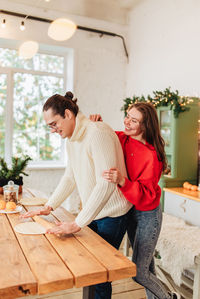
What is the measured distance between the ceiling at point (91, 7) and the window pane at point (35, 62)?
2.24 ft

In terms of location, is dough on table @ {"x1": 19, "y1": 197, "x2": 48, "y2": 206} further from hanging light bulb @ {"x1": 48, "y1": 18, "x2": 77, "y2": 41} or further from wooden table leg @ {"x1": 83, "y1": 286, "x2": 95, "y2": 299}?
hanging light bulb @ {"x1": 48, "y1": 18, "x2": 77, "y2": 41}

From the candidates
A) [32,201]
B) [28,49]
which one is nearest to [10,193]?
[32,201]

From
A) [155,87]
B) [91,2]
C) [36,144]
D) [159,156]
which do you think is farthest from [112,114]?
[159,156]

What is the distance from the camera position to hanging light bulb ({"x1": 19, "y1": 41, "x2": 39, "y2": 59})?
15.6ft

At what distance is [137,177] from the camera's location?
5.63ft

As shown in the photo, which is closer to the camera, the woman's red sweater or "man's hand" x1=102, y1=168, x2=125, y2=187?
"man's hand" x1=102, y1=168, x2=125, y2=187

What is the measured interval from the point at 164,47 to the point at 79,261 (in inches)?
154

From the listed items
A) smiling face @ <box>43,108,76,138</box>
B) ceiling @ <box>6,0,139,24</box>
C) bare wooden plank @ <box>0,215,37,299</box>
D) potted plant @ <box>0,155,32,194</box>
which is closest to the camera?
bare wooden plank @ <box>0,215,37,299</box>

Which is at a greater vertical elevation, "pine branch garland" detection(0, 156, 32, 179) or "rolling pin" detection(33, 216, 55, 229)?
"pine branch garland" detection(0, 156, 32, 179)

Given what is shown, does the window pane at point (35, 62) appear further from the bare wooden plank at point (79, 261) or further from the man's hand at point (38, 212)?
the bare wooden plank at point (79, 261)

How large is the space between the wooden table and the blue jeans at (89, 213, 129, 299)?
0.13 meters

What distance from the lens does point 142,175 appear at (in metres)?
1.68

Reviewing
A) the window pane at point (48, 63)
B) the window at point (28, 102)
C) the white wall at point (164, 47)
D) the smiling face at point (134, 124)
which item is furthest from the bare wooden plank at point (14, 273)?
the window pane at point (48, 63)

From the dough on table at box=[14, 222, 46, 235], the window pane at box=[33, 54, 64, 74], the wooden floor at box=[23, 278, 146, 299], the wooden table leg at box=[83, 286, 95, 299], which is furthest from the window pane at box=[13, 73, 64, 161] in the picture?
the wooden table leg at box=[83, 286, 95, 299]
